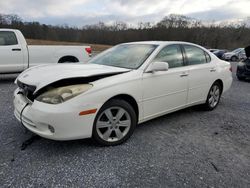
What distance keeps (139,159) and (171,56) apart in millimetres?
1945

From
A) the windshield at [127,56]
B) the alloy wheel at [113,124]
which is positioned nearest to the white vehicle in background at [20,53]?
the windshield at [127,56]

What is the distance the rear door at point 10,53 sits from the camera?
23.4 feet

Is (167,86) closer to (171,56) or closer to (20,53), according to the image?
(171,56)

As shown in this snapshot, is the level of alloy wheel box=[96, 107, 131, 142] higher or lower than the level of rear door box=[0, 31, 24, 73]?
lower

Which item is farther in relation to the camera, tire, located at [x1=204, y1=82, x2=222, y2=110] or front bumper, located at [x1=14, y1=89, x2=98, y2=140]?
tire, located at [x1=204, y1=82, x2=222, y2=110]

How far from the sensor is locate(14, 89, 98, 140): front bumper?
8.65 ft

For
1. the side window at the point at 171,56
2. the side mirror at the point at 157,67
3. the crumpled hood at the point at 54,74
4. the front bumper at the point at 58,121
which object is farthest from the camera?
the side window at the point at 171,56

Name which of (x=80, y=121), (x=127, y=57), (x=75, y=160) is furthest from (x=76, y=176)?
(x=127, y=57)

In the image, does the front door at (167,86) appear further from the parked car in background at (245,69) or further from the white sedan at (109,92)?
the parked car in background at (245,69)

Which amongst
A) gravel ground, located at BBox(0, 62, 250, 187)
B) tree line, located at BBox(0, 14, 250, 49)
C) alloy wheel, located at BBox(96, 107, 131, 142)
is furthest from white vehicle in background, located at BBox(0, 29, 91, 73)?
tree line, located at BBox(0, 14, 250, 49)

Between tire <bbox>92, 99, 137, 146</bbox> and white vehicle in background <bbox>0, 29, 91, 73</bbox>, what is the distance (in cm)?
550

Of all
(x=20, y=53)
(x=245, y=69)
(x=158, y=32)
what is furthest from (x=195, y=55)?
(x=158, y=32)

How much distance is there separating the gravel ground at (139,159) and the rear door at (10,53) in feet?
12.3

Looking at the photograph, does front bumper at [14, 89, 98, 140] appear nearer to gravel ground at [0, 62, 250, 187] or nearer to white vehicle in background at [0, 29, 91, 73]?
gravel ground at [0, 62, 250, 187]
